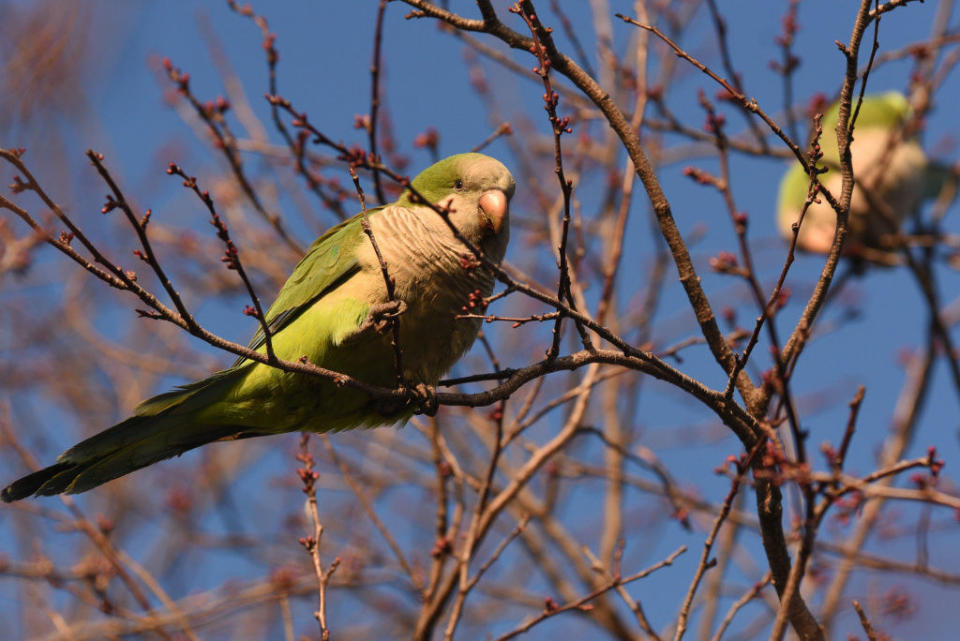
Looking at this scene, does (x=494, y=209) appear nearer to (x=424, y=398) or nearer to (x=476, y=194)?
(x=476, y=194)

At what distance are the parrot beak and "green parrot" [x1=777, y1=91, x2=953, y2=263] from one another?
3.50 meters

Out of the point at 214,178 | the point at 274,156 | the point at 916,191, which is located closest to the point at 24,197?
the point at 214,178

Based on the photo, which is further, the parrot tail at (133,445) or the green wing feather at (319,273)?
the green wing feather at (319,273)

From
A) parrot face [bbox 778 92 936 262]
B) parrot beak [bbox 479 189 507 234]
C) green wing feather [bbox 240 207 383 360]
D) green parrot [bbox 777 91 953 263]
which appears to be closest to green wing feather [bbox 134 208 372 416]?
green wing feather [bbox 240 207 383 360]

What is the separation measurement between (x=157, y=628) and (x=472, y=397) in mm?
1972

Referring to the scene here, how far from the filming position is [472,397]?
11.2ft

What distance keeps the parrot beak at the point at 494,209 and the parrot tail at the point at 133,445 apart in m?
1.42

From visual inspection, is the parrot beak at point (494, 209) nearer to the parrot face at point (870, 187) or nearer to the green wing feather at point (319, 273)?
the green wing feather at point (319, 273)

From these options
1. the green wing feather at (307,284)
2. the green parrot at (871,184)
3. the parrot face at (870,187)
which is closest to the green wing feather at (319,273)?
the green wing feather at (307,284)

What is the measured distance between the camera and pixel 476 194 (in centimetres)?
440

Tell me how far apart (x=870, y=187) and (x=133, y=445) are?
5497mm

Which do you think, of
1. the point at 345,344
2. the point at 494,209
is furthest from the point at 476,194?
the point at 345,344

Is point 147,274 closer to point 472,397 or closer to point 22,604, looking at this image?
point 22,604

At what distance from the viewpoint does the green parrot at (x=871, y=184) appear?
283 inches
